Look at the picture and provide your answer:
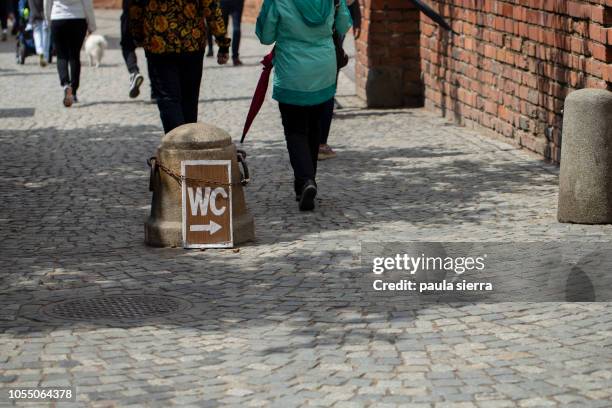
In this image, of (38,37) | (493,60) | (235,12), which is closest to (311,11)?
(493,60)

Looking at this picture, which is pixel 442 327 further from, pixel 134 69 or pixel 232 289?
pixel 134 69

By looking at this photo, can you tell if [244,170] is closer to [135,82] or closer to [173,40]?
[173,40]

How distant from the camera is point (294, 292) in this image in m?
7.50

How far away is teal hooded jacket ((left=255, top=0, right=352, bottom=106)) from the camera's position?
9.80m

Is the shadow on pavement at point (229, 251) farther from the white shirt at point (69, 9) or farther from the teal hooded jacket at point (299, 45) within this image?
the white shirt at point (69, 9)

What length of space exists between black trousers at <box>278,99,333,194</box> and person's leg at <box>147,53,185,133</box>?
97 centimetres

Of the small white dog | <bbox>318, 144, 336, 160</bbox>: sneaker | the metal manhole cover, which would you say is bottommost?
the small white dog

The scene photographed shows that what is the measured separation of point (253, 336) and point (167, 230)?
2245 millimetres

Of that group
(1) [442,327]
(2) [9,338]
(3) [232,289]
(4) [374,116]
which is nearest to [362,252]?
(3) [232,289]

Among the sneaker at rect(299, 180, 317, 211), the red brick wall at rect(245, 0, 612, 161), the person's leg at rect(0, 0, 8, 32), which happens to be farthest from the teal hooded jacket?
the person's leg at rect(0, 0, 8, 32)

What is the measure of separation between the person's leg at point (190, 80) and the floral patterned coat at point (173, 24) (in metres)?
0.08

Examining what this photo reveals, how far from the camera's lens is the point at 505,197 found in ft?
33.9

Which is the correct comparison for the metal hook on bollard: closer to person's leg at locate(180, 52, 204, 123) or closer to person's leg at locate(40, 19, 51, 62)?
person's leg at locate(180, 52, 204, 123)

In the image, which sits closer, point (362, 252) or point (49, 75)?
point (362, 252)
